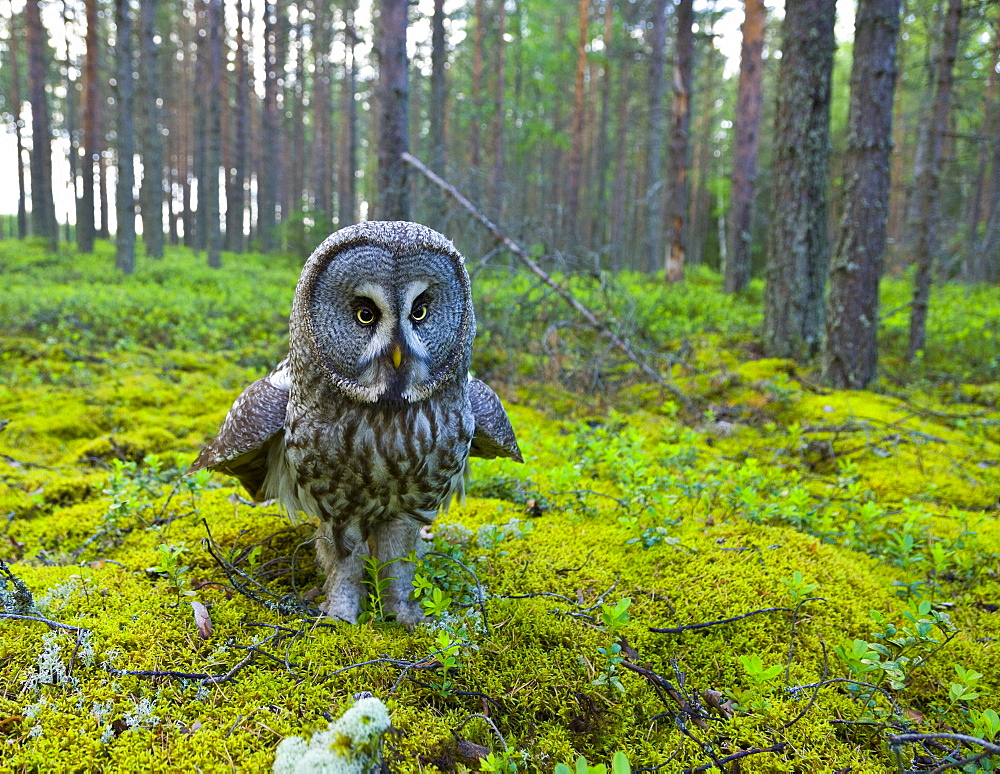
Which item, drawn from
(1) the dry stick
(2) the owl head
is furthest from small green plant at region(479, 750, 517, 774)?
(1) the dry stick

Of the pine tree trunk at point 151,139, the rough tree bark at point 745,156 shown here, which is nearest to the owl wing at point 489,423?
the rough tree bark at point 745,156

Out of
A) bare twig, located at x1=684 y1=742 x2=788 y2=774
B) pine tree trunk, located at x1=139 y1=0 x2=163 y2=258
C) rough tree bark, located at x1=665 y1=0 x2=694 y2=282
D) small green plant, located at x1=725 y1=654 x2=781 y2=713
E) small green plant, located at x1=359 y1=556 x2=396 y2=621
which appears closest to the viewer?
bare twig, located at x1=684 y1=742 x2=788 y2=774

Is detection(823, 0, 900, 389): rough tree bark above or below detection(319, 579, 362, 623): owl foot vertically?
above

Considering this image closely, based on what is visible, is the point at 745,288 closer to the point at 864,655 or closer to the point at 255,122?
the point at 864,655

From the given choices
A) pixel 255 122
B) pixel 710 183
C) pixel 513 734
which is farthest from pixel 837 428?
pixel 255 122

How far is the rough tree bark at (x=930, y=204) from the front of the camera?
26.7ft

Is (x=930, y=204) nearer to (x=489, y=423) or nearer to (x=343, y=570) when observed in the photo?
(x=489, y=423)

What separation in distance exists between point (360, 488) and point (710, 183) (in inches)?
1265

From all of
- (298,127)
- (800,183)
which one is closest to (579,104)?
(800,183)

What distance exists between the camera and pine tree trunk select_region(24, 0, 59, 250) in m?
18.5

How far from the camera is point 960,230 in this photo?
79.2 feet

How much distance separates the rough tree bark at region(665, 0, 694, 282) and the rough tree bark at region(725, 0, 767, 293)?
119 centimetres

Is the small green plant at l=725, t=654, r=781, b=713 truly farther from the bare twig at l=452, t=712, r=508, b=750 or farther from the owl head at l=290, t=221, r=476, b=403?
the owl head at l=290, t=221, r=476, b=403

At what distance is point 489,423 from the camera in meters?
2.75
